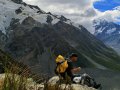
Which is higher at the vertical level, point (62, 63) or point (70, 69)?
point (62, 63)

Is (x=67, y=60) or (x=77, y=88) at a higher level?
(x=67, y=60)

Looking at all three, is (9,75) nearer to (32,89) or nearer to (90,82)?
A: (32,89)

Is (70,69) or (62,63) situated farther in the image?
Answer: (70,69)

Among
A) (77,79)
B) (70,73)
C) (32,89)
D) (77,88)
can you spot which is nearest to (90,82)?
(77,79)

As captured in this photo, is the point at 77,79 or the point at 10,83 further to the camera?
the point at 77,79

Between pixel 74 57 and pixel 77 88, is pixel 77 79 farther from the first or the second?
pixel 77 88

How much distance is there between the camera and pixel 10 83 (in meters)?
7.95

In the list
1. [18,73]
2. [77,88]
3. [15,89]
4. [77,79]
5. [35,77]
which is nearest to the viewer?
[15,89]

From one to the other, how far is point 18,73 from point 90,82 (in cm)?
1265

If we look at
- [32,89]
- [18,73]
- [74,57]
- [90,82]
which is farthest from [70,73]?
[18,73]

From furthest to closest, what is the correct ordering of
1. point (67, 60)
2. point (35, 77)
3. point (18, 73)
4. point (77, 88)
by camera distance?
point (67, 60), point (77, 88), point (35, 77), point (18, 73)

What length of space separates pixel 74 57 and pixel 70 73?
2.91ft

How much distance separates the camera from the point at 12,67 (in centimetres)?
855

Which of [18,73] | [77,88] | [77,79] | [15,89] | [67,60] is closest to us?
[15,89]
